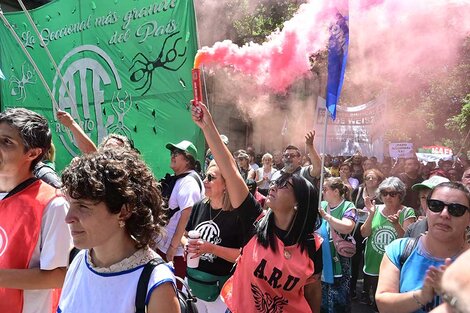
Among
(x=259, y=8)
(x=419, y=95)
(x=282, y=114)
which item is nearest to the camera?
(x=259, y=8)

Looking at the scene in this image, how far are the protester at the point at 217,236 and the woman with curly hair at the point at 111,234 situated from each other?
102cm

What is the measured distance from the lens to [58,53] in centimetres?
533

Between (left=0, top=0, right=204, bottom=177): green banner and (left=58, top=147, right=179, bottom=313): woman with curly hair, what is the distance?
243cm

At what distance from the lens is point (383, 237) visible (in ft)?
14.7

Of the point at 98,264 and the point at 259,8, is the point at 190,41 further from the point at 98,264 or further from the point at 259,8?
the point at 259,8

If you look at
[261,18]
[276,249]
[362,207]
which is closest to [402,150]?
[261,18]

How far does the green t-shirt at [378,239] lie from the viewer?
14.7ft

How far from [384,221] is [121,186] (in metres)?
3.63

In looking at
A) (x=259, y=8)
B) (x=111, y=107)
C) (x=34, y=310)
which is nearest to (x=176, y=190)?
(x=111, y=107)

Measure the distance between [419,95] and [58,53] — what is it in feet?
72.5

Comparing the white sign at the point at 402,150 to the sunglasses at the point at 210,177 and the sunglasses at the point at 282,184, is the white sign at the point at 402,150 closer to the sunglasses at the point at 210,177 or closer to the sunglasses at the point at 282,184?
the sunglasses at the point at 210,177

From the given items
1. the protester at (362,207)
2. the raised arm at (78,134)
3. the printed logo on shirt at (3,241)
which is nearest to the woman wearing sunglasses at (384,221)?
the protester at (362,207)

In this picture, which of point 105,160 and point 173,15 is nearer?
point 105,160

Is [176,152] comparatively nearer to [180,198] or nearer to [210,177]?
[180,198]
